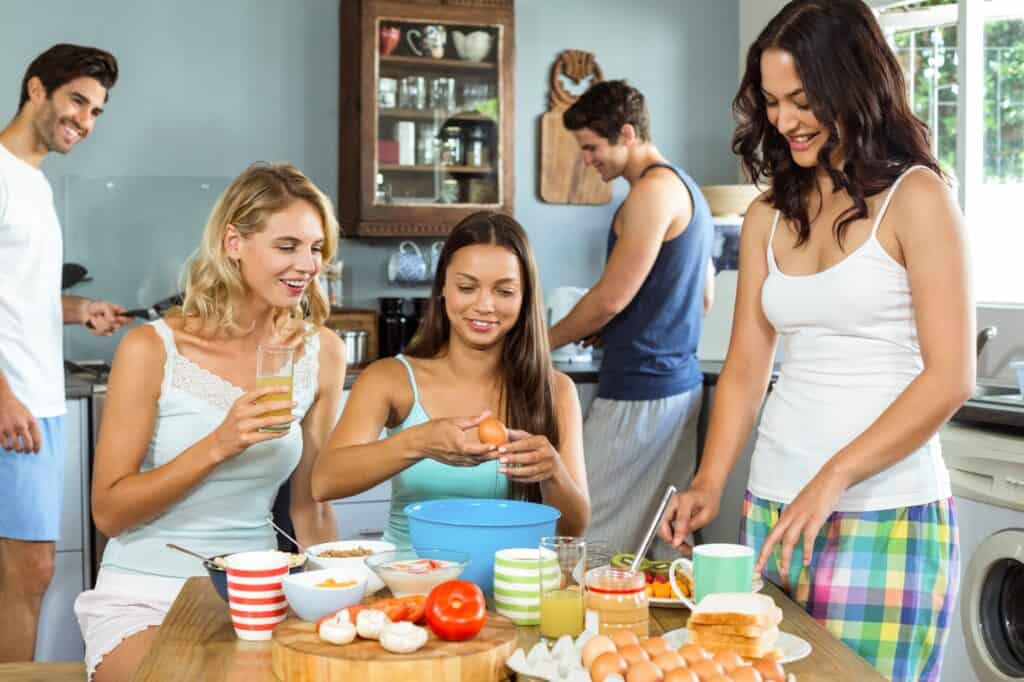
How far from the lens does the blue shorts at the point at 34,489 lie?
293cm

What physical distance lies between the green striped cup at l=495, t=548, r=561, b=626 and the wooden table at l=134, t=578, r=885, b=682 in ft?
0.07

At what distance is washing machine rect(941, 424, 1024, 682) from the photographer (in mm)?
2715

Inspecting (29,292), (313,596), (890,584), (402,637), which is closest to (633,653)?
(402,637)

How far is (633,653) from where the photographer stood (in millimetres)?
1283

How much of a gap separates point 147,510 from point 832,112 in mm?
1221

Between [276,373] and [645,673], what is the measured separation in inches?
33.1

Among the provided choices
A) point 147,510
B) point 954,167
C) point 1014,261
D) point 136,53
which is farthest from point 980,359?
point 136,53

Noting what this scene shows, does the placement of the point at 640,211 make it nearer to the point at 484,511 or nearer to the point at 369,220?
the point at 369,220

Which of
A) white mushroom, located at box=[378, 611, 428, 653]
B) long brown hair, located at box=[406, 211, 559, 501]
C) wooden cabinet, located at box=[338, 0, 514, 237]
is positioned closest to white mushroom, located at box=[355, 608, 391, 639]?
white mushroom, located at box=[378, 611, 428, 653]

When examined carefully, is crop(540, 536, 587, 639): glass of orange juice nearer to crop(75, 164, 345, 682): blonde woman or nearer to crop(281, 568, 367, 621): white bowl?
crop(281, 568, 367, 621): white bowl

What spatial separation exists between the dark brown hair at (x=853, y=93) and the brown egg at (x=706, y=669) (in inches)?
29.8

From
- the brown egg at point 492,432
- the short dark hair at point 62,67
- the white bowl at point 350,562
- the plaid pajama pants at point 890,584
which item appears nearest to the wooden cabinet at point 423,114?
the short dark hair at point 62,67

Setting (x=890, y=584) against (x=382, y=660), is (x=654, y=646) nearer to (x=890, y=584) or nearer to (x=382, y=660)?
(x=382, y=660)

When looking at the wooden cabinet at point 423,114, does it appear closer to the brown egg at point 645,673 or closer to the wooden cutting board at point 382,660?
the wooden cutting board at point 382,660
